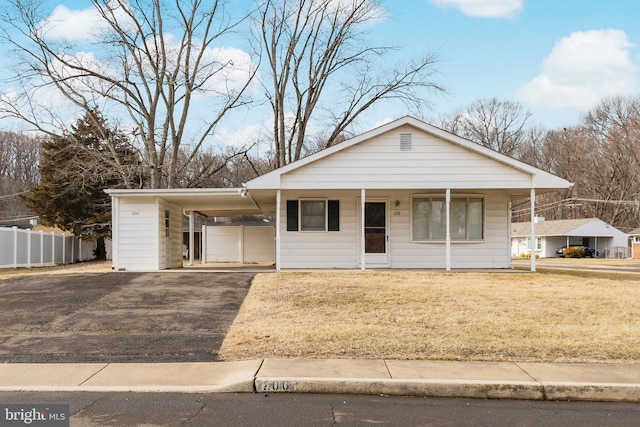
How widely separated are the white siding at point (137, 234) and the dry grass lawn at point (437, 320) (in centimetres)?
484

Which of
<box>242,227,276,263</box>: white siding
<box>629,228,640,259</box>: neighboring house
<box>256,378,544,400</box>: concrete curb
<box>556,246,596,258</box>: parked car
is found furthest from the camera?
<box>629,228,640,259</box>: neighboring house

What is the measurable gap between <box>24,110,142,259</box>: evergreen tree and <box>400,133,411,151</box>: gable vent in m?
19.4

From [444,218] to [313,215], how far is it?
407 cm

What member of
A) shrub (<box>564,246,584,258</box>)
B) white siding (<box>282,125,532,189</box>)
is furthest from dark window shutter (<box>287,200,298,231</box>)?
shrub (<box>564,246,584,258</box>)

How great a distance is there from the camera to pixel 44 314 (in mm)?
10398

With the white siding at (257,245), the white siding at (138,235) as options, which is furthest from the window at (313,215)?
the white siding at (257,245)

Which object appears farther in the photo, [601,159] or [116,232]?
[601,159]

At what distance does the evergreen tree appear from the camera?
32.2m

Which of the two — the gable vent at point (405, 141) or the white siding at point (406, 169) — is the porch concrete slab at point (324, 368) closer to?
the white siding at point (406, 169)

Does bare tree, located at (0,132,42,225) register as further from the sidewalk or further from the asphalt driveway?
the sidewalk

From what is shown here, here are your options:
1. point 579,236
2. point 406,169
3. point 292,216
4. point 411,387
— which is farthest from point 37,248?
point 579,236

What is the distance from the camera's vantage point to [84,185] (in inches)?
1286

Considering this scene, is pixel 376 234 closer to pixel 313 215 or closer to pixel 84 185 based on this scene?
pixel 313 215

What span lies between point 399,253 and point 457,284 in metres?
4.14
